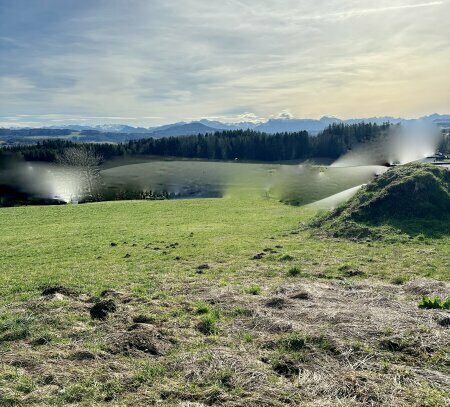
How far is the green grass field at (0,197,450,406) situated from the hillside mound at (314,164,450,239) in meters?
2.58

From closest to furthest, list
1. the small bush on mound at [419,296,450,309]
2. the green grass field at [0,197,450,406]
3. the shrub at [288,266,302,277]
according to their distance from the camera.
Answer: the green grass field at [0,197,450,406] < the small bush on mound at [419,296,450,309] < the shrub at [288,266,302,277]

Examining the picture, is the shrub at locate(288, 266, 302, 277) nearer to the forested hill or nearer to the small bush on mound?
the small bush on mound

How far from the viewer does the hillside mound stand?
26.6 meters

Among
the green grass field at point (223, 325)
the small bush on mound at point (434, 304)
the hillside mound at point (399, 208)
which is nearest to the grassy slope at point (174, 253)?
the green grass field at point (223, 325)

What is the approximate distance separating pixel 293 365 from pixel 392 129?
191916mm

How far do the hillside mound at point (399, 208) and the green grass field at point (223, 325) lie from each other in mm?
2577

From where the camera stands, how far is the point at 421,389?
23.1 feet

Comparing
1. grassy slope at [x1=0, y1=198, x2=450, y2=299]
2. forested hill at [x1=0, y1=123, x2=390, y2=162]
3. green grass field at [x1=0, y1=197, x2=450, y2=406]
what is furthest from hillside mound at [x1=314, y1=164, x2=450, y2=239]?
forested hill at [x1=0, y1=123, x2=390, y2=162]

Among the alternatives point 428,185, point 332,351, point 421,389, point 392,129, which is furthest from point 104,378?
point 392,129

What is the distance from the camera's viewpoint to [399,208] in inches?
1129

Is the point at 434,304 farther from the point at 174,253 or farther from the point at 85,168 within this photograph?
the point at 85,168

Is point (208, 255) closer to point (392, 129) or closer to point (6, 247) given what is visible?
point (6, 247)

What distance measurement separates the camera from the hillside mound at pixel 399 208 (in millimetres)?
26641

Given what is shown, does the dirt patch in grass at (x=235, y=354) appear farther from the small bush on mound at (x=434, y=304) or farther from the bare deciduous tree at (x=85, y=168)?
the bare deciduous tree at (x=85, y=168)
